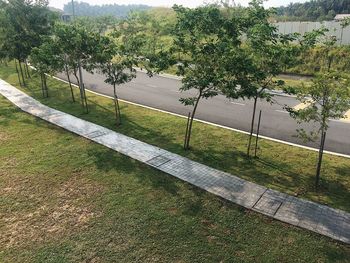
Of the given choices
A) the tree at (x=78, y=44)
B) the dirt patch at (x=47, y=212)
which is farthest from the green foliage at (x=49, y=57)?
the dirt patch at (x=47, y=212)

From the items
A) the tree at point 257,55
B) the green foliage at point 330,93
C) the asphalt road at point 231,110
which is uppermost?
the tree at point 257,55

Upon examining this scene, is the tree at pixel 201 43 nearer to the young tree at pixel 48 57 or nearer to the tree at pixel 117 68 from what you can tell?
the tree at pixel 117 68

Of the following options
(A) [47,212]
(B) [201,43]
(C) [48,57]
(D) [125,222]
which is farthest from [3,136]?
(B) [201,43]

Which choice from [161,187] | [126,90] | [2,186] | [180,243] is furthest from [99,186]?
[126,90]

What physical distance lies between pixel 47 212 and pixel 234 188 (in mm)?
5789

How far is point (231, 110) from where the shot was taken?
20125 mm

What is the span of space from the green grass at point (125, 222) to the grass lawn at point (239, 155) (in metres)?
2.19

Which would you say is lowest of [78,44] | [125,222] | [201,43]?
[125,222]

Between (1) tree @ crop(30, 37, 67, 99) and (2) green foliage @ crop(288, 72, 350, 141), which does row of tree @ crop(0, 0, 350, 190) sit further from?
(1) tree @ crop(30, 37, 67, 99)

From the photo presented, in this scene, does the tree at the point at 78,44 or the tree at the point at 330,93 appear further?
the tree at the point at 78,44

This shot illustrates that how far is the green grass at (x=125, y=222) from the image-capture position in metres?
7.86

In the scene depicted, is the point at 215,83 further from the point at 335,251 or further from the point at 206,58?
the point at 335,251

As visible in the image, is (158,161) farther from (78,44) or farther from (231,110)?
(231,110)

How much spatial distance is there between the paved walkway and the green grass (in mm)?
360
